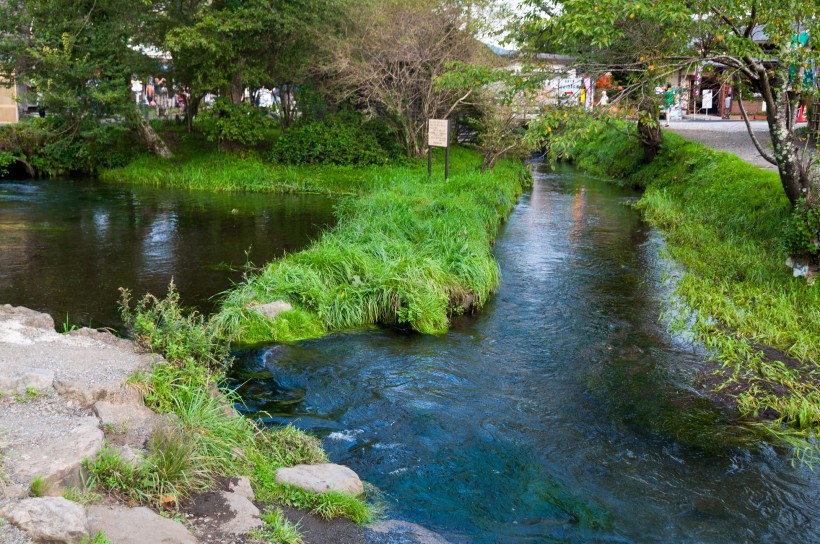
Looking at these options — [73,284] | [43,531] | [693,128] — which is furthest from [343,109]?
[43,531]

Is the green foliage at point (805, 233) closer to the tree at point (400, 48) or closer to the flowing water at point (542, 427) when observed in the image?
the flowing water at point (542, 427)

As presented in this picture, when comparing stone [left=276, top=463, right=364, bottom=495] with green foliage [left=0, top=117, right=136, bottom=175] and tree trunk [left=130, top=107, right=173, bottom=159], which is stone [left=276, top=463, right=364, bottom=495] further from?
tree trunk [left=130, top=107, right=173, bottom=159]

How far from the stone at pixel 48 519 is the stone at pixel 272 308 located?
19.4 feet

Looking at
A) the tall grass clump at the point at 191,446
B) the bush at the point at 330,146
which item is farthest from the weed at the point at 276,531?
the bush at the point at 330,146

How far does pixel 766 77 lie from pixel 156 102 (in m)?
41.9

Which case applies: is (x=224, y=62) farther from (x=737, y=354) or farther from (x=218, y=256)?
(x=737, y=354)

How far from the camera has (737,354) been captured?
29.7 feet

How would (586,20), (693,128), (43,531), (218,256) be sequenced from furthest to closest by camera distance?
1. (693,128)
2. (218,256)
3. (586,20)
4. (43,531)

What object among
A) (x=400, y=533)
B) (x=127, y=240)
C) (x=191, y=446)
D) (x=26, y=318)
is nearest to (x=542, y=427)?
(x=400, y=533)

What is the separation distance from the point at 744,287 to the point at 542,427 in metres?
5.86

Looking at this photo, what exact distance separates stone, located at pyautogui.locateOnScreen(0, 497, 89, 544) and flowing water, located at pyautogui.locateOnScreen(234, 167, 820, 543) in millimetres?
2402

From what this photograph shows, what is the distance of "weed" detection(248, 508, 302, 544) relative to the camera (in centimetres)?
460

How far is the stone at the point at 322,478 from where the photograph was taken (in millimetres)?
5535

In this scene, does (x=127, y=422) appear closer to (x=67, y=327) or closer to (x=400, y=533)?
(x=400, y=533)
